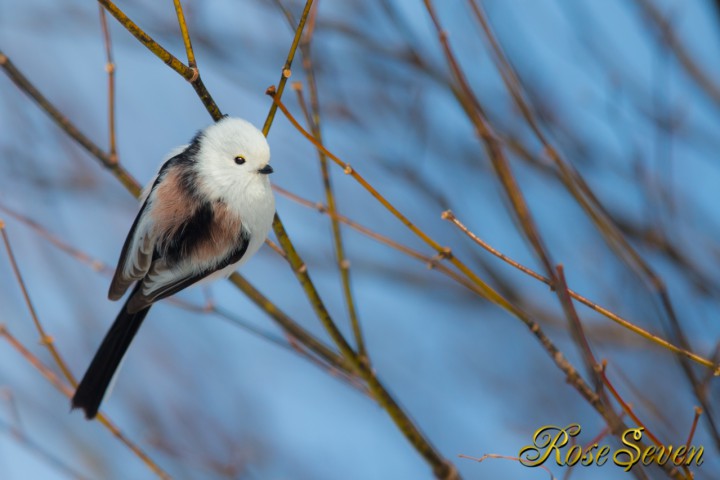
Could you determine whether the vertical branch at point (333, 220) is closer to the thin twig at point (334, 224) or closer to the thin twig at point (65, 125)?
the thin twig at point (334, 224)

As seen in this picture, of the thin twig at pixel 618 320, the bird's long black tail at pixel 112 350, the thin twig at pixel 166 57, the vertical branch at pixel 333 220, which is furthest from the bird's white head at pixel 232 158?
the thin twig at pixel 618 320

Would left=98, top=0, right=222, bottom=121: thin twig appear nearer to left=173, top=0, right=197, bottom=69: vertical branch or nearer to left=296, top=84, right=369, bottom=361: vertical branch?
left=173, top=0, right=197, bottom=69: vertical branch

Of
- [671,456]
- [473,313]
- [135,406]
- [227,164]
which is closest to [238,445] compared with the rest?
[135,406]

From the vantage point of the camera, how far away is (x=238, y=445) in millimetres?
3875

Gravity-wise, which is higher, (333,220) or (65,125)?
(65,125)

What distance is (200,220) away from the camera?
2.31 m

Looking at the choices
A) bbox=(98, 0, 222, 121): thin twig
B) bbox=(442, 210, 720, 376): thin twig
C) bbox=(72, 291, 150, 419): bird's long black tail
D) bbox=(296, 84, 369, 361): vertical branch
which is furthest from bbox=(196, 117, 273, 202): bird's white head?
bbox=(442, 210, 720, 376): thin twig

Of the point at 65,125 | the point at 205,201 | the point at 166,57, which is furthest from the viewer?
the point at 205,201

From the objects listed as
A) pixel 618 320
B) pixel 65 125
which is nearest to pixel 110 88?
pixel 65 125

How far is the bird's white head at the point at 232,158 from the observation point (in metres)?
2.18

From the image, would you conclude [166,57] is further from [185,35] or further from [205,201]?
[205,201]

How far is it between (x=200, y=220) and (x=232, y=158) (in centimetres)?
22

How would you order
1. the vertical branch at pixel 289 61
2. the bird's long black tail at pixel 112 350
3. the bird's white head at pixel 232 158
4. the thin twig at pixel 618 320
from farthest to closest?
the bird's long black tail at pixel 112 350, the bird's white head at pixel 232 158, the vertical branch at pixel 289 61, the thin twig at pixel 618 320

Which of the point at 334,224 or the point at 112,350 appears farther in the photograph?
the point at 112,350
